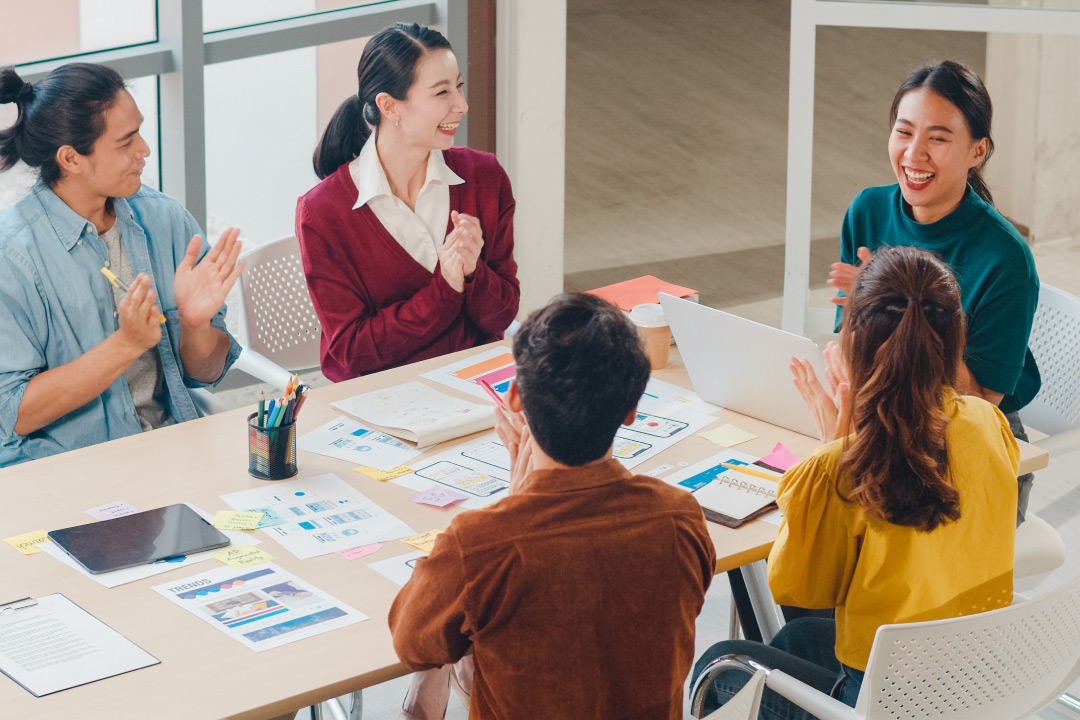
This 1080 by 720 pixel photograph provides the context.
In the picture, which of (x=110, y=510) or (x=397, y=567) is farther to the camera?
(x=110, y=510)

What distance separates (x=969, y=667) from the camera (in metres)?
1.60

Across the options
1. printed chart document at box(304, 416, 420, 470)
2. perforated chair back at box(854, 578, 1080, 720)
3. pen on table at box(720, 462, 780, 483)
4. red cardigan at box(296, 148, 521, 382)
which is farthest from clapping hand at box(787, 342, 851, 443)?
red cardigan at box(296, 148, 521, 382)

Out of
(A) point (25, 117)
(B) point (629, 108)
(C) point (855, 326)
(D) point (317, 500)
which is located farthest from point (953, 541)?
(B) point (629, 108)

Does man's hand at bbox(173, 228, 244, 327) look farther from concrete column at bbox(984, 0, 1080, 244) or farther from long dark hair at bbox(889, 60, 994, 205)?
concrete column at bbox(984, 0, 1080, 244)

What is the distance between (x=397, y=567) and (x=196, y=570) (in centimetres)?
29

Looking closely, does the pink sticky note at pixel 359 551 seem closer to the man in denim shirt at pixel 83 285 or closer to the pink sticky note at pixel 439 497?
the pink sticky note at pixel 439 497

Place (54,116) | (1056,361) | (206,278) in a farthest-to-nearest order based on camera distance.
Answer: (1056,361) < (206,278) < (54,116)

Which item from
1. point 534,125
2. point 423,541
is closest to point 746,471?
point 423,541

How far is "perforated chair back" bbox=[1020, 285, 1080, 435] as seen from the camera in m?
2.67

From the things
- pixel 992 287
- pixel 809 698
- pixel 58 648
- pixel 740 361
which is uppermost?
pixel 992 287

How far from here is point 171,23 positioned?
11.6 feet

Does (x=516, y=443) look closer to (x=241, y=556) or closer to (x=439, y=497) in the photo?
(x=439, y=497)

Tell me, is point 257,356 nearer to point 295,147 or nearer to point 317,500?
point 317,500

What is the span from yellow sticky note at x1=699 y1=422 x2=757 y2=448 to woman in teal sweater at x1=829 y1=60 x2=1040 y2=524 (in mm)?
365
